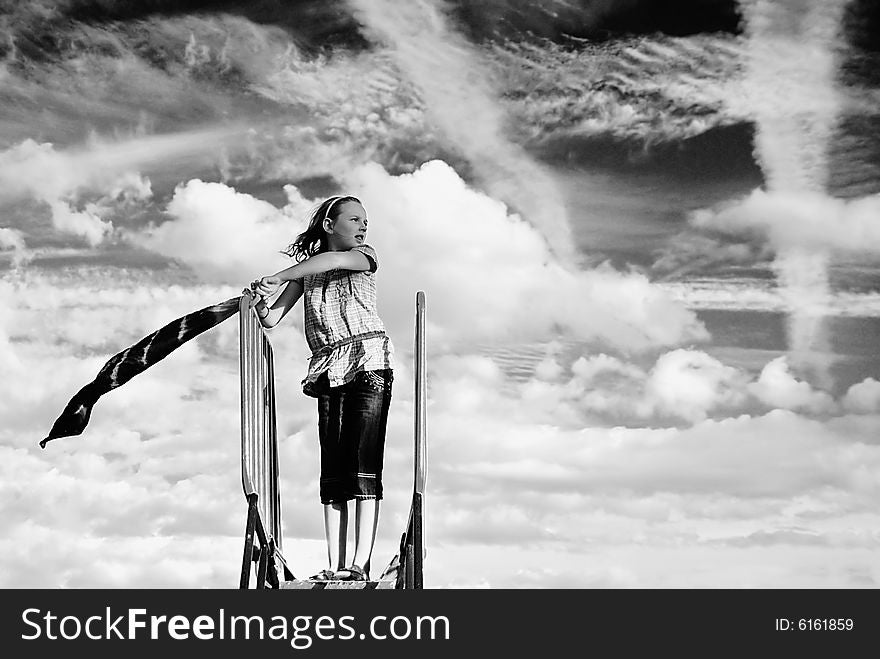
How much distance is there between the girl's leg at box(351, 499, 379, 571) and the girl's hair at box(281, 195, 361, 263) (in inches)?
57.3

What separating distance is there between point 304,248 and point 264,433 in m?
1.12

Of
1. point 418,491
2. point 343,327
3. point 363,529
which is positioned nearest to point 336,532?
point 363,529

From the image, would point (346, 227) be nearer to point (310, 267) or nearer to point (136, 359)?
point (310, 267)

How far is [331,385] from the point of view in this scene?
645 centimetres

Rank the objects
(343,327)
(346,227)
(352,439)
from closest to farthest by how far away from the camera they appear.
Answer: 1. (352,439)
2. (343,327)
3. (346,227)

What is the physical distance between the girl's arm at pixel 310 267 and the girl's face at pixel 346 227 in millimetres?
195

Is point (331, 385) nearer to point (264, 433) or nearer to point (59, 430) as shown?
point (264, 433)

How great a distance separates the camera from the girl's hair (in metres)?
6.88

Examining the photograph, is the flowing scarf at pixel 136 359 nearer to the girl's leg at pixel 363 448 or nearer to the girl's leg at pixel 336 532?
the girl's leg at pixel 363 448

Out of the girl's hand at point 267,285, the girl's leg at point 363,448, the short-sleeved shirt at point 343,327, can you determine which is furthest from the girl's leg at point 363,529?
the girl's hand at point 267,285

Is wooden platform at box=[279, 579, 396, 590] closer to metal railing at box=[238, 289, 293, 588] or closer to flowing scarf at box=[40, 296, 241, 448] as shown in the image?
metal railing at box=[238, 289, 293, 588]

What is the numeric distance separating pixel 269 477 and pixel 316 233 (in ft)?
4.65

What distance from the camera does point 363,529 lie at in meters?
6.44
